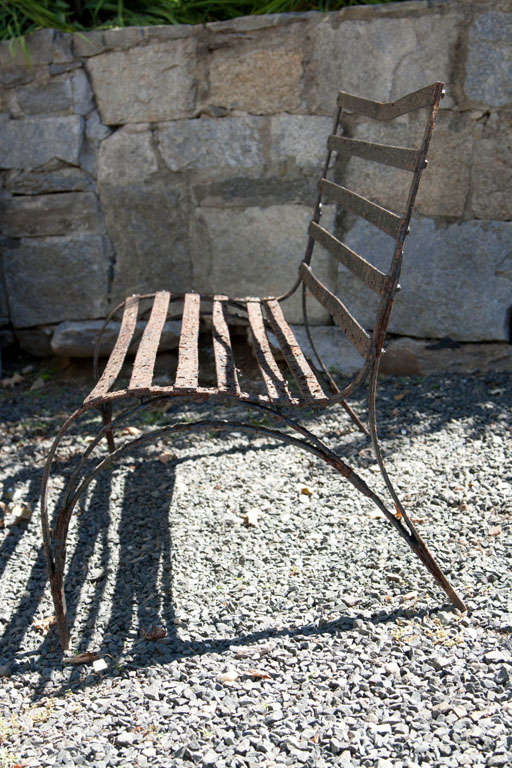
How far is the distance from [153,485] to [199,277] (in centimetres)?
126

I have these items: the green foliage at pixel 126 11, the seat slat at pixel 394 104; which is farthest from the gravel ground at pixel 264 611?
the green foliage at pixel 126 11

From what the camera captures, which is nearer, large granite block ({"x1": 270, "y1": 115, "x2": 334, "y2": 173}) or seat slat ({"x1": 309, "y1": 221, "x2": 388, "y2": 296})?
seat slat ({"x1": 309, "y1": 221, "x2": 388, "y2": 296})

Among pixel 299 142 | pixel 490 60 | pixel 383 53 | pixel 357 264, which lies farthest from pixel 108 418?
pixel 490 60

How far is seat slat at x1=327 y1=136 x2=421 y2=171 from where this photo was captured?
1616 mm

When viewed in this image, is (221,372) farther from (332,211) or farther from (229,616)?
(332,211)

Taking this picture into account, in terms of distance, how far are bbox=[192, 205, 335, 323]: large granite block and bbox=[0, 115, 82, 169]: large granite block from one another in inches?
25.3

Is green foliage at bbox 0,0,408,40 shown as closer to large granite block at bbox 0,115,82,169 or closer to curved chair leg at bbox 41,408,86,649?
large granite block at bbox 0,115,82,169

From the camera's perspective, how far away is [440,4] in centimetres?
279

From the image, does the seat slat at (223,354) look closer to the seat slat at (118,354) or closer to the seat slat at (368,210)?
the seat slat at (118,354)

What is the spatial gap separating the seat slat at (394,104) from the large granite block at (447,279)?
0.90 metres

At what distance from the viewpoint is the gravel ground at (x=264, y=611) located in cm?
138

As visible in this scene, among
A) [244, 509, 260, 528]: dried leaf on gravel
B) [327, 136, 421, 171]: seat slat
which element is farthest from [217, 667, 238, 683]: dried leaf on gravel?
[327, 136, 421, 171]: seat slat

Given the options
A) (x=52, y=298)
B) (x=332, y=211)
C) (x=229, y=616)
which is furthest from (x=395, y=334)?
(x=229, y=616)

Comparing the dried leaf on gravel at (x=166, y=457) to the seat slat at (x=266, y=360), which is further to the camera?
the dried leaf on gravel at (x=166, y=457)
